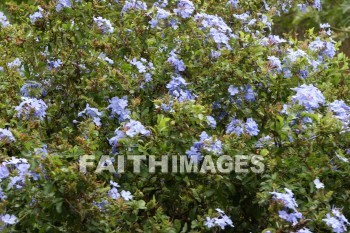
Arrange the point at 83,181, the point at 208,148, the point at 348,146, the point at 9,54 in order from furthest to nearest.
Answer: the point at 9,54 < the point at 348,146 < the point at 208,148 < the point at 83,181

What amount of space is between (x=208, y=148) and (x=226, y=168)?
10cm

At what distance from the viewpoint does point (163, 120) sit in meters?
2.40

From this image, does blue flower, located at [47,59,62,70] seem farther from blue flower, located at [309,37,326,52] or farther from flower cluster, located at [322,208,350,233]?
flower cluster, located at [322,208,350,233]

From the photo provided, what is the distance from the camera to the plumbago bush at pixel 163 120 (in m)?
2.29

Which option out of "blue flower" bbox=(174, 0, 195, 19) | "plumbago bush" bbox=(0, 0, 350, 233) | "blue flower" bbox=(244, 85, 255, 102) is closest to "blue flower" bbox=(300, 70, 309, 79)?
"plumbago bush" bbox=(0, 0, 350, 233)

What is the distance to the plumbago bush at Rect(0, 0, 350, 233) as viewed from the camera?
2.29m

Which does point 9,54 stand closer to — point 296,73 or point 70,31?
point 70,31

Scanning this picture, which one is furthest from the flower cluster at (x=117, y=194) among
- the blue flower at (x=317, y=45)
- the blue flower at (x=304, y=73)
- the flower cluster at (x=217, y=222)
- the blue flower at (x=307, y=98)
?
the blue flower at (x=317, y=45)

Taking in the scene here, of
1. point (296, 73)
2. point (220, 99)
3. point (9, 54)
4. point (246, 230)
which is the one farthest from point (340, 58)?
point (9, 54)

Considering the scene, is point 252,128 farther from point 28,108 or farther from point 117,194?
point 28,108

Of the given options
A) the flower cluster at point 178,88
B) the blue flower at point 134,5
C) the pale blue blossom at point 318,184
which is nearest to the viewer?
the pale blue blossom at point 318,184

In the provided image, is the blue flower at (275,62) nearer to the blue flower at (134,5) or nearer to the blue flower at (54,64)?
the blue flower at (134,5)

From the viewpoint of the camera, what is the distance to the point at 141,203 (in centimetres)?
226

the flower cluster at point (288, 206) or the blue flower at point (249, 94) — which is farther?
the blue flower at point (249, 94)
